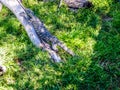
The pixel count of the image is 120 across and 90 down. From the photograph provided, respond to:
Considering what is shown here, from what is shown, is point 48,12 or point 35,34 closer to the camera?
point 35,34

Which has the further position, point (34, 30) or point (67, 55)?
point (34, 30)

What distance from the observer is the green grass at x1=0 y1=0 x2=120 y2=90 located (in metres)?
5.46

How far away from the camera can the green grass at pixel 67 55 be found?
5457mm

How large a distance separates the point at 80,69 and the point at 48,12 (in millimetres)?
2067

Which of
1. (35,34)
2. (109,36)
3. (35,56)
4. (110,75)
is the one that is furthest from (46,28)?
(110,75)

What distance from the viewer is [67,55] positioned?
19.8 ft

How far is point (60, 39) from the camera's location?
6.38 meters

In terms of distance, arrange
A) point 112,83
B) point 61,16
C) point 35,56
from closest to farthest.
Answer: point 112,83 → point 35,56 → point 61,16

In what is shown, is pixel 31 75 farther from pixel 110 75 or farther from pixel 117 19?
pixel 117 19

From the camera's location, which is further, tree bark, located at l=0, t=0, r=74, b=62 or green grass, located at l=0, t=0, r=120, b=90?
tree bark, located at l=0, t=0, r=74, b=62

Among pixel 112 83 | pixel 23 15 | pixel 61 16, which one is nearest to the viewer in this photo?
pixel 112 83

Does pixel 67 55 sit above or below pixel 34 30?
below

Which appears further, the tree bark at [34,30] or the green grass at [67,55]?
the tree bark at [34,30]

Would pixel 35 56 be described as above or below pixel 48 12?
below
